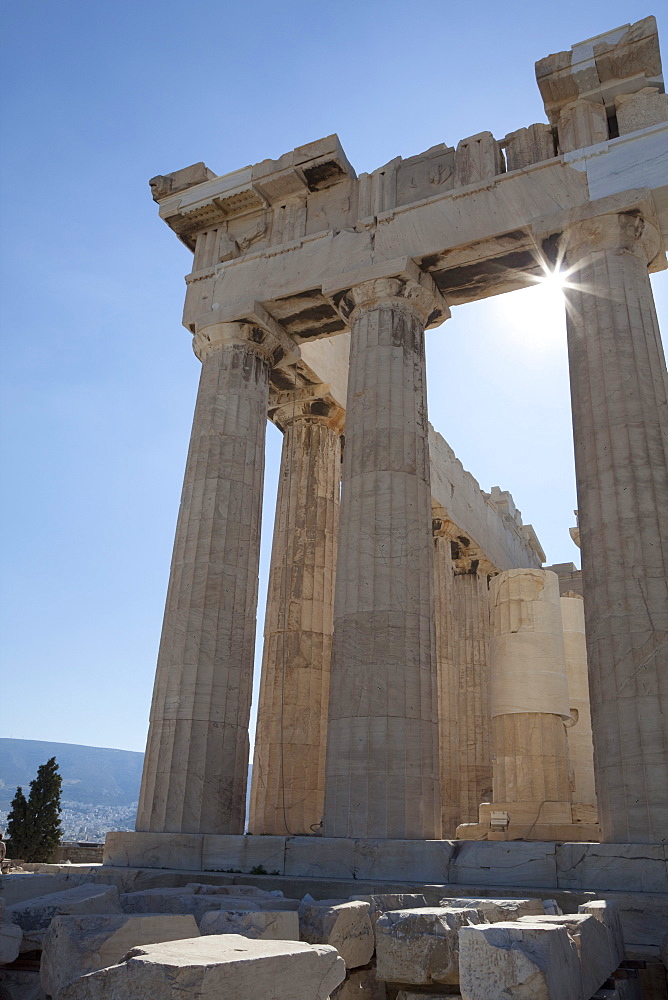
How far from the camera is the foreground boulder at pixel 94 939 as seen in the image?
20.9ft

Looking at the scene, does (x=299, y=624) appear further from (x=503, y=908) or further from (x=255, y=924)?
(x=255, y=924)

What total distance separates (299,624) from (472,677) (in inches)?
510

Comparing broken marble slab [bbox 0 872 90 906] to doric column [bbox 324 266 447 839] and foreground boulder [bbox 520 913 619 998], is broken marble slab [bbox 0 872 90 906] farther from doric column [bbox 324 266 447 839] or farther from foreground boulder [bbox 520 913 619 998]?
foreground boulder [bbox 520 913 619 998]

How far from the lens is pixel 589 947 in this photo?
269 inches

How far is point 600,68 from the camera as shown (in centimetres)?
1716

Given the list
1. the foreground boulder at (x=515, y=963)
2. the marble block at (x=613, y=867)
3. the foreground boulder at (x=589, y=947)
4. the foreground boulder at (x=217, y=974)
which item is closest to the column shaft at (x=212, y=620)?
the marble block at (x=613, y=867)

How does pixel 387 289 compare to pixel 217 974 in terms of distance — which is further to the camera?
pixel 387 289

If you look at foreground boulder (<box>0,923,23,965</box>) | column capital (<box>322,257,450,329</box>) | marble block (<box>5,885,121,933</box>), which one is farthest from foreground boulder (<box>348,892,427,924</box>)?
column capital (<box>322,257,450,329</box>)

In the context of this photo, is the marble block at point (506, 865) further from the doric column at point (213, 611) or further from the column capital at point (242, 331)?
the column capital at point (242, 331)

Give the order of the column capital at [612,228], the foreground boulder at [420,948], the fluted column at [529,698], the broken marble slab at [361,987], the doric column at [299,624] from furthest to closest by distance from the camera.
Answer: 1. the fluted column at [529,698]
2. the doric column at [299,624]
3. the column capital at [612,228]
4. the broken marble slab at [361,987]
5. the foreground boulder at [420,948]

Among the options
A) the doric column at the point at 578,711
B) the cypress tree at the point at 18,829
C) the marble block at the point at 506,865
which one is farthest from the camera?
the cypress tree at the point at 18,829

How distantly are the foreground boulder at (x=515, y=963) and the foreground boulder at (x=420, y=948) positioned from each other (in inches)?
40.0

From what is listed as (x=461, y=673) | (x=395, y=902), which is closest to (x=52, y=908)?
(x=395, y=902)

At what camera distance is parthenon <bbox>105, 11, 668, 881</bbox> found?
13539 mm
